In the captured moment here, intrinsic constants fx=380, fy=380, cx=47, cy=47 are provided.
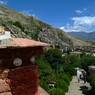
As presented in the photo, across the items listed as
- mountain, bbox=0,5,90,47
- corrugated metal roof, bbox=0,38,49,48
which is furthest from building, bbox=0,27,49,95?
mountain, bbox=0,5,90,47

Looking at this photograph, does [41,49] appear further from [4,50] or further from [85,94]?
[85,94]

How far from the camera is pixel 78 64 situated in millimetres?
68625

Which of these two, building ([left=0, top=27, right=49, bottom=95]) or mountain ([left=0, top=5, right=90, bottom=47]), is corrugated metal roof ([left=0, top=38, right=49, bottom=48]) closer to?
building ([left=0, top=27, right=49, bottom=95])

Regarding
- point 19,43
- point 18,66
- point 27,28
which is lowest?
point 18,66

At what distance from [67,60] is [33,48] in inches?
2686

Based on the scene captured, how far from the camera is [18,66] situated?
3.83m

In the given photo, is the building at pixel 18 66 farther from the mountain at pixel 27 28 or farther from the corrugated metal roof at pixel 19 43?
the mountain at pixel 27 28

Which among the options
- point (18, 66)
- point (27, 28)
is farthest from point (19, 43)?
point (27, 28)

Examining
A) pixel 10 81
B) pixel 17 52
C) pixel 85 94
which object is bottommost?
pixel 85 94

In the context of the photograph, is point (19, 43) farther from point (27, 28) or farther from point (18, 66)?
point (27, 28)

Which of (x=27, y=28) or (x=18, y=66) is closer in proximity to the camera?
(x=18, y=66)

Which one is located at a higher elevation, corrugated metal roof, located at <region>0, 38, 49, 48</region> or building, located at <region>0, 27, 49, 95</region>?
corrugated metal roof, located at <region>0, 38, 49, 48</region>

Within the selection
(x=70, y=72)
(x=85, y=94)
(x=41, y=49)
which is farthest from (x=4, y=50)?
(x=70, y=72)

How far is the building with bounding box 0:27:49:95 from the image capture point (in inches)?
146
